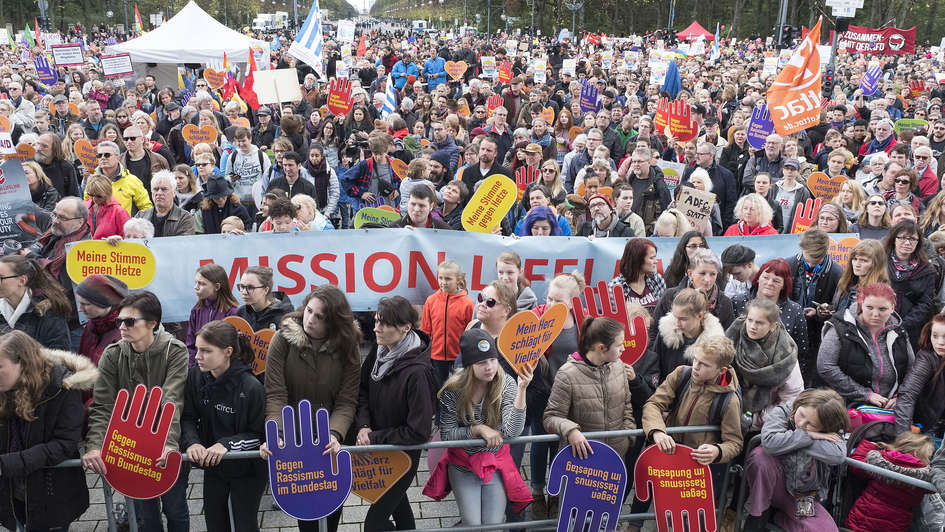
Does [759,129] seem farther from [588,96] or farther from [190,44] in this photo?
[190,44]

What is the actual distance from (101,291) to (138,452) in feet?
3.93

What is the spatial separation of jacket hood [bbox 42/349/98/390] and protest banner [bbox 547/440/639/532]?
244 centimetres

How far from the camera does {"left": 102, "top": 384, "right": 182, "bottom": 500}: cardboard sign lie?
398 cm

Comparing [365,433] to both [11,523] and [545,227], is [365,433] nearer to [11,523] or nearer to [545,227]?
[11,523]

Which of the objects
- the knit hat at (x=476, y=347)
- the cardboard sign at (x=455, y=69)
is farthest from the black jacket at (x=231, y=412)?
the cardboard sign at (x=455, y=69)

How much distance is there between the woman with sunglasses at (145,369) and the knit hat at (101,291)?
46 cm

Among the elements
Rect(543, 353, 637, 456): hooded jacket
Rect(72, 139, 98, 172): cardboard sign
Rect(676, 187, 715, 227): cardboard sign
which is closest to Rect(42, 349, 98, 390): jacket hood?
Rect(543, 353, 637, 456): hooded jacket

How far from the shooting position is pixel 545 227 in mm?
6809

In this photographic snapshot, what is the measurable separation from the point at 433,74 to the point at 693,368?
18.4 metres

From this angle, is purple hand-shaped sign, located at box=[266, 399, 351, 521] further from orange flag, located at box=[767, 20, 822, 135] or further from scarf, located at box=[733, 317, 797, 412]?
orange flag, located at box=[767, 20, 822, 135]

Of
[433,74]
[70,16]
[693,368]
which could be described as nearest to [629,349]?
[693,368]

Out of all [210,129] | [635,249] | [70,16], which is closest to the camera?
[635,249]

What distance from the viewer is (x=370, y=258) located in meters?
6.27

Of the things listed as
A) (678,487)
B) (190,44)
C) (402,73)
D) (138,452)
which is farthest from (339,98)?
(190,44)
